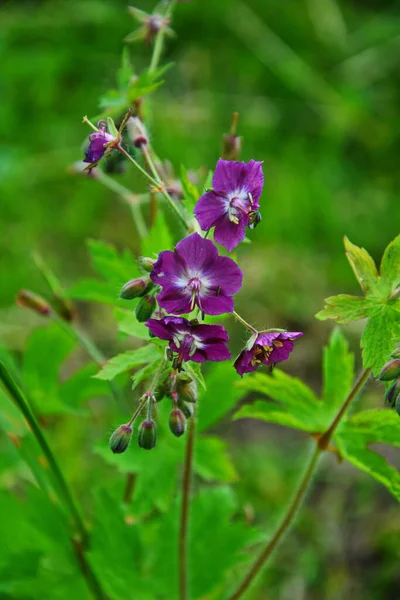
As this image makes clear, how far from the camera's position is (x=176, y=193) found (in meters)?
1.82

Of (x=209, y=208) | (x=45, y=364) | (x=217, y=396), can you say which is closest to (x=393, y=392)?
(x=209, y=208)

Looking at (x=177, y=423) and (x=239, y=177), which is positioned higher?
(x=239, y=177)

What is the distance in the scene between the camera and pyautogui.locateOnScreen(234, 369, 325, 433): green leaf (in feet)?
5.28

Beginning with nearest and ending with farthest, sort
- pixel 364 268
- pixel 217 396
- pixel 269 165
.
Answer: pixel 364 268 < pixel 217 396 < pixel 269 165

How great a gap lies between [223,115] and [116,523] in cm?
355


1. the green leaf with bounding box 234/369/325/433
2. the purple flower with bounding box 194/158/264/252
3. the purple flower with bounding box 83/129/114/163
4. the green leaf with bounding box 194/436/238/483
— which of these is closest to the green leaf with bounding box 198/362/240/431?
the green leaf with bounding box 194/436/238/483

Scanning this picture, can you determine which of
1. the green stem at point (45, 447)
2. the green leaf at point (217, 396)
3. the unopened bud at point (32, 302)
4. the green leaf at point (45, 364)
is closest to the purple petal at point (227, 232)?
the green stem at point (45, 447)

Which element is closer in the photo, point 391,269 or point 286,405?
point 391,269

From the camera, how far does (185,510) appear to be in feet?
5.61

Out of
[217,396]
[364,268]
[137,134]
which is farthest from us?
[217,396]

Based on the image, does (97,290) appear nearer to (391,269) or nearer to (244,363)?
(244,363)

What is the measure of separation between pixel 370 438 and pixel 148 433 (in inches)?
22.4

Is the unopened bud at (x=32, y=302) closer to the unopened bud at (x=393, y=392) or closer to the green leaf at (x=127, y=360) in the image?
the green leaf at (x=127, y=360)

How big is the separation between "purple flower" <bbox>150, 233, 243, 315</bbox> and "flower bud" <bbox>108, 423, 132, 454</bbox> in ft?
1.01
